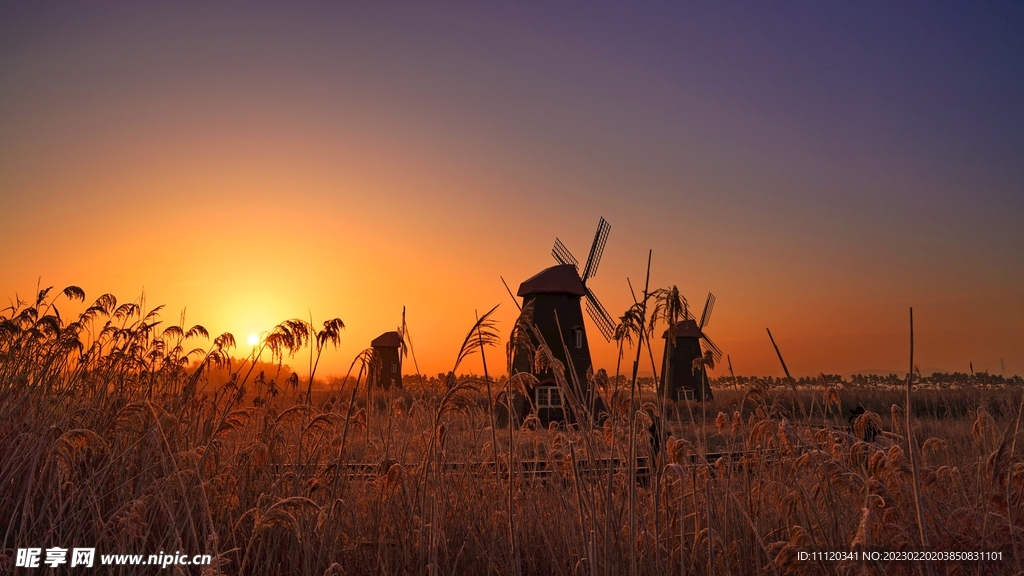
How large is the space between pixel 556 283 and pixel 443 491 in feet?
72.4

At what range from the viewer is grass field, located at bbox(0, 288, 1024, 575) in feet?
10.3

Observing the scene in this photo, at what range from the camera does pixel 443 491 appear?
406 centimetres

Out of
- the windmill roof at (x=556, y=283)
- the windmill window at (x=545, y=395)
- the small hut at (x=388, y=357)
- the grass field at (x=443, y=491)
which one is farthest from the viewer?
the small hut at (x=388, y=357)

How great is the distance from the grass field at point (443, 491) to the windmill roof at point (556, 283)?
64.7ft

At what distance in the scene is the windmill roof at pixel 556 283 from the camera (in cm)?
2581

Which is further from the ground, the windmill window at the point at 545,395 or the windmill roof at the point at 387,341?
the windmill roof at the point at 387,341

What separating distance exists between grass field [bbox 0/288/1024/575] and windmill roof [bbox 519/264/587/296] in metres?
19.7

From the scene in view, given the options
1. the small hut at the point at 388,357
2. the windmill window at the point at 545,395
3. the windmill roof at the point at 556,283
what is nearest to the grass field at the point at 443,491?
the windmill window at the point at 545,395

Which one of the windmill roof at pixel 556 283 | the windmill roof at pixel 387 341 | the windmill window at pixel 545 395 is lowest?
the windmill window at pixel 545 395

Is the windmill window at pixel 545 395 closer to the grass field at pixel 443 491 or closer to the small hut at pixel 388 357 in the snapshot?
the grass field at pixel 443 491

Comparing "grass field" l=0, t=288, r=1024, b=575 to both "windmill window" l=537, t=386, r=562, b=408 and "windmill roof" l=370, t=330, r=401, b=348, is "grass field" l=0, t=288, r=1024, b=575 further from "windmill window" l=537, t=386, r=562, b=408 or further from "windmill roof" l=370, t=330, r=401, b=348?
"windmill roof" l=370, t=330, r=401, b=348

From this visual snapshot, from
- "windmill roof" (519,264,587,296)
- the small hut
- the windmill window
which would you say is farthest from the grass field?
the small hut

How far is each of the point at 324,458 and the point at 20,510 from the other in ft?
6.80

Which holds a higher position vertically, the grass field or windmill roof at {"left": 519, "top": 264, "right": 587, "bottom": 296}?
windmill roof at {"left": 519, "top": 264, "right": 587, "bottom": 296}
